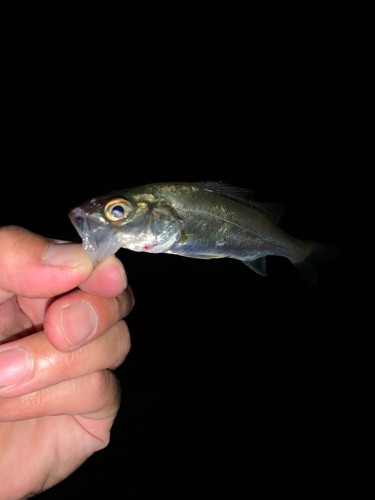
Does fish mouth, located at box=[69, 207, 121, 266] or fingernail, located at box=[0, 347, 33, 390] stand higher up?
fish mouth, located at box=[69, 207, 121, 266]

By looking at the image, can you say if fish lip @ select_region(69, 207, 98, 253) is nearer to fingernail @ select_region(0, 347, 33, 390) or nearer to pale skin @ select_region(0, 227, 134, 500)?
pale skin @ select_region(0, 227, 134, 500)

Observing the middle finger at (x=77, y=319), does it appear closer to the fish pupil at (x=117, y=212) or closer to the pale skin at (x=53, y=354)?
the pale skin at (x=53, y=354)

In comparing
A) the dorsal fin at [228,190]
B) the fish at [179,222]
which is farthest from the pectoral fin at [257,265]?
the dorsal fin at [228,190]

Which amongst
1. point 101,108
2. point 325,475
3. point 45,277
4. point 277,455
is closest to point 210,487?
point 277,455

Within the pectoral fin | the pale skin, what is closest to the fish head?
the pale skin

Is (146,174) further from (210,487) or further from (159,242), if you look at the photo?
(159,242)

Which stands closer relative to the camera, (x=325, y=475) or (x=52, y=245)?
(x=52, y=245)

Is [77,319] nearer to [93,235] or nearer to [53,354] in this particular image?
[53,354]
